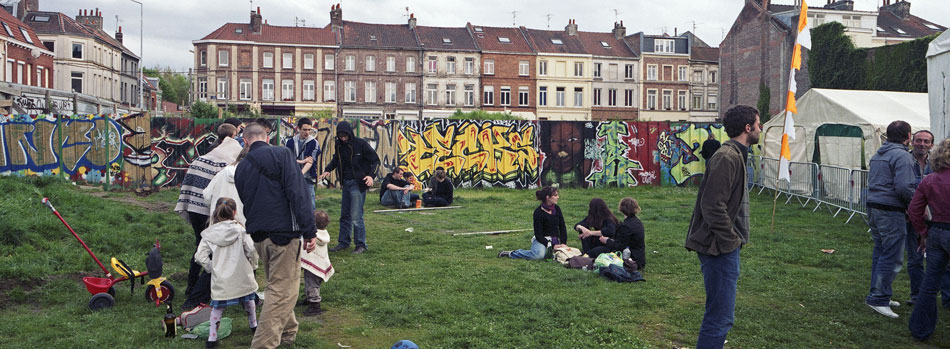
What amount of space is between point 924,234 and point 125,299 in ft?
26.2

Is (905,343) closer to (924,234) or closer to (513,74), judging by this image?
(924,234)

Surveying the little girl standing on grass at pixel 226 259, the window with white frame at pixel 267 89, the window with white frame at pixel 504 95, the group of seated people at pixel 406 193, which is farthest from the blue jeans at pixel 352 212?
the window with white frame at pixel 504 95

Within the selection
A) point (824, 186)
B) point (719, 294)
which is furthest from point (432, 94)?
point (719, 294)

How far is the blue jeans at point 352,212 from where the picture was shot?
10492 mm

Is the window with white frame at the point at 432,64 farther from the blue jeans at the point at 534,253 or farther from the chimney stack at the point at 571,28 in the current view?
the blue jeans at the point at 534,253

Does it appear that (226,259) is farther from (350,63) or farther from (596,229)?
(350,63)

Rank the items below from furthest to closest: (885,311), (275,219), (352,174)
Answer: (352,174), (885,311), (275,219)

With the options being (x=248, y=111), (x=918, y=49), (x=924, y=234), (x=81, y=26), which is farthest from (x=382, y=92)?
(x=924, y=234)

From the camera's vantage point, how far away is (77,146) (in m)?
20.1

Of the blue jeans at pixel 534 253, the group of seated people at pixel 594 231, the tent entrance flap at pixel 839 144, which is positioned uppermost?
the tent entrance flap at pixel 839 144

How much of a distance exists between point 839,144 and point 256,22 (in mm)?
51409

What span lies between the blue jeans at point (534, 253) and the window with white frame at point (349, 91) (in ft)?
171

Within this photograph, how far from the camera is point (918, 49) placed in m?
30.1

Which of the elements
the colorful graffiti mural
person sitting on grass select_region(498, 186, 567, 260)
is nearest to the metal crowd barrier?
person sitting on grass select_region(498, 186, 567, 260)
